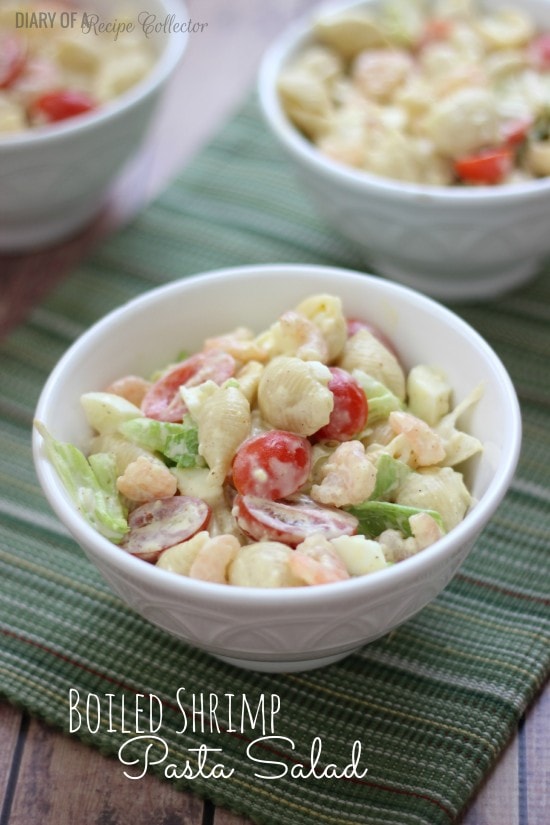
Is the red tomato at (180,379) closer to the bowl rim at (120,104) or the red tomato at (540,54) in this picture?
the bowl rim at (120,104)

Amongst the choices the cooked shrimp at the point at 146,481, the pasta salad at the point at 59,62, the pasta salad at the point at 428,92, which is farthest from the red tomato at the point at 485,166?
the cooked shrimp at the point at 146,481

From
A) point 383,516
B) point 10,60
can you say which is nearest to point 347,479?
point 383,516

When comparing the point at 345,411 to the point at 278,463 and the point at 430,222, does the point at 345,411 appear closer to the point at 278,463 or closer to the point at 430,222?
the point at 278,463

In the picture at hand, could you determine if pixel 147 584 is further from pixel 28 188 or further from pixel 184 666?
pixel 28 188

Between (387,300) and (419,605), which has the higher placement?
(387,300)

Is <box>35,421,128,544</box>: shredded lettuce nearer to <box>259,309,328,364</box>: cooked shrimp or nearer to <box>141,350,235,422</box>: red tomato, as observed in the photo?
<box>141,350,235,422</box>: red tomato

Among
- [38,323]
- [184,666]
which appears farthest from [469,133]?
[184,666]

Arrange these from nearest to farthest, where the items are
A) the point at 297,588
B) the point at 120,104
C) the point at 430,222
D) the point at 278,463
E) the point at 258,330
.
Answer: the point at 297,588, the point at 278,463, the point at 258,330, the point at 430,222, the point at 120,104
